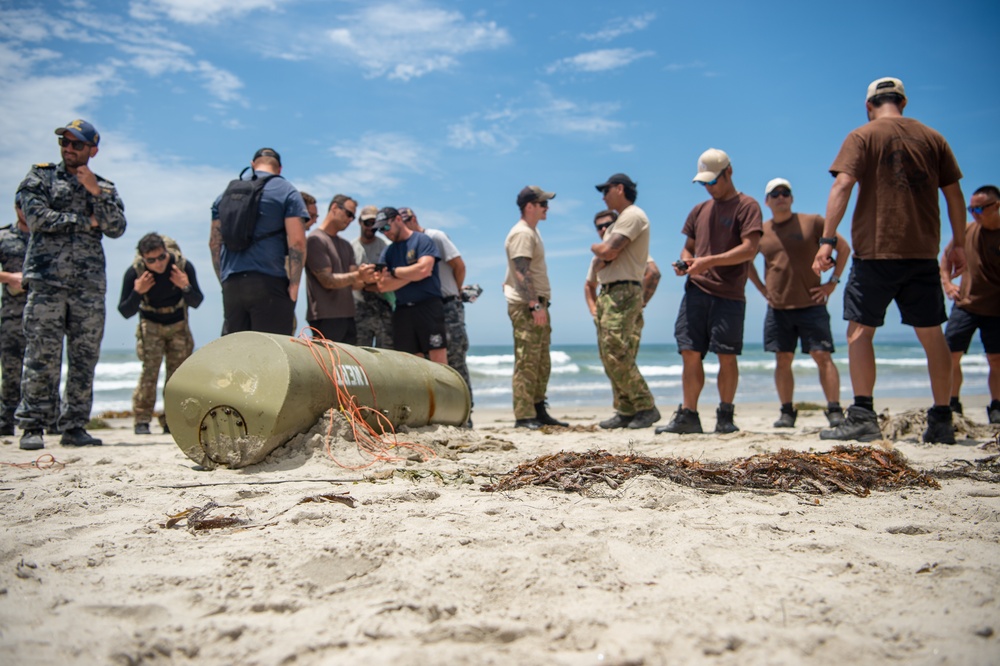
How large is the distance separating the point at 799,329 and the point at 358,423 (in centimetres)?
Result: 410

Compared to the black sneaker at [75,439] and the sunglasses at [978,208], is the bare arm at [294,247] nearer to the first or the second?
Result: the black sneaker at [75,439]

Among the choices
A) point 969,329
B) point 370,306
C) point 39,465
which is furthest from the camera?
point 370,306

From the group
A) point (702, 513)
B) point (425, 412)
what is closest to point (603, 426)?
point (425, 412)

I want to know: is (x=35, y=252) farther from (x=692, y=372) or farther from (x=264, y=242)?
(x=692, y=372)

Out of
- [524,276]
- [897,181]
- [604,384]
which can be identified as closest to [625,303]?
[524,276]

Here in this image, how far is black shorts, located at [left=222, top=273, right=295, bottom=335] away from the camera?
444 cm

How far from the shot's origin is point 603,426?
6.09 meters

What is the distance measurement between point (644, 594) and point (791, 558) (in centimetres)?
55

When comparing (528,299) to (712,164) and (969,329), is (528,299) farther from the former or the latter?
(969,329)

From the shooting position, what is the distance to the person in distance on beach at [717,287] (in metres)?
5.25

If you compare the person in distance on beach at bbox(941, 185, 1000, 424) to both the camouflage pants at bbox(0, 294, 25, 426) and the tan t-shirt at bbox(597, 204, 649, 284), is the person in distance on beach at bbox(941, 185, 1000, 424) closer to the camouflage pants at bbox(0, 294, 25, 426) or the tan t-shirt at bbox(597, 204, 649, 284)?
the tan t-shirt at bbox(597, 204, 649, 284)

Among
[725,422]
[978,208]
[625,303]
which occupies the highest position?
[978,208]

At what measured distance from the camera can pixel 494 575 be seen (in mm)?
1864

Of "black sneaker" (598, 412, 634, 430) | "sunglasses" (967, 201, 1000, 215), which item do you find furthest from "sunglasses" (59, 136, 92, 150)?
"sunglasses" (967, 201, 1000, 215)
